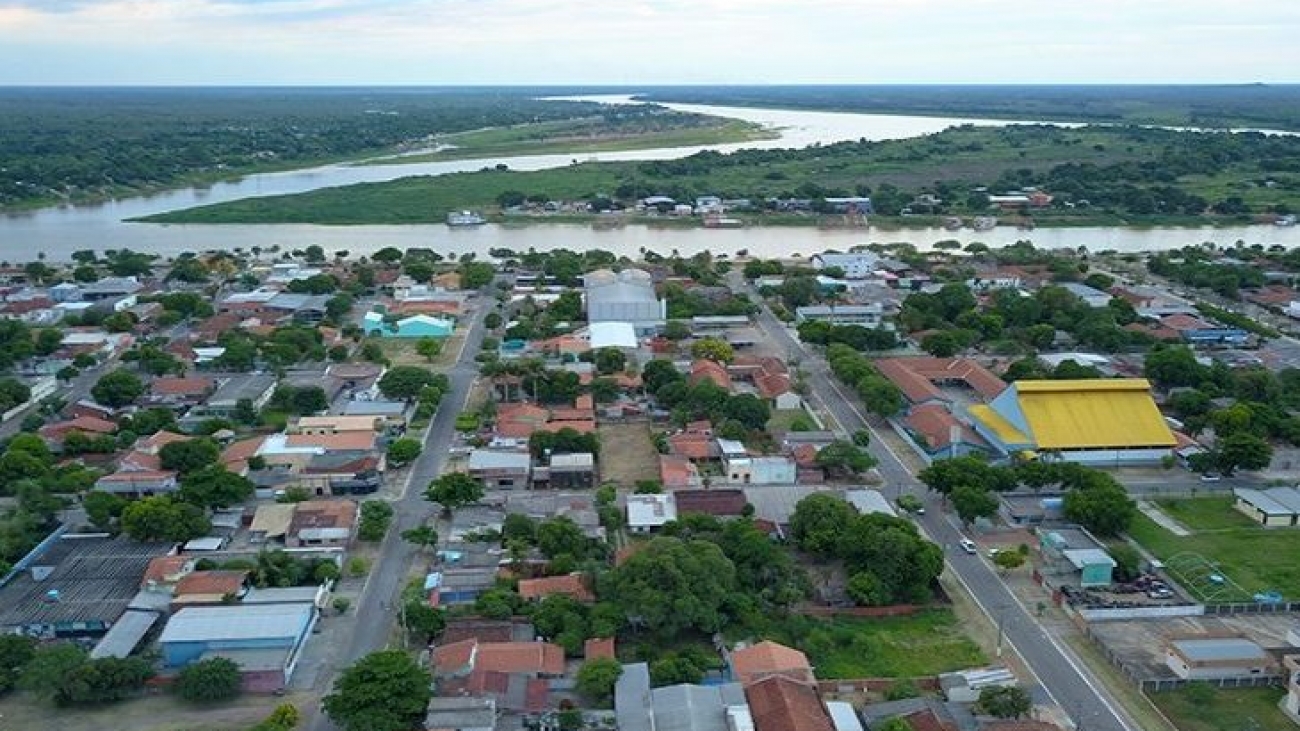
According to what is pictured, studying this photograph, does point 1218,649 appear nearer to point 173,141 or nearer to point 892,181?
point 892,181

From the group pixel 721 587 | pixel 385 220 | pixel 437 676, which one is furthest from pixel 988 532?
pixel 385 220

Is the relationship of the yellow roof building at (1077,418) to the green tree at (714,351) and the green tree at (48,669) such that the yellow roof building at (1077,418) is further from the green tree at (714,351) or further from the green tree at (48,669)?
the green tree at (48,669)

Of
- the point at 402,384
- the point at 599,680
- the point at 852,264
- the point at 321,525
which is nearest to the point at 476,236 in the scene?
the point at 852,264

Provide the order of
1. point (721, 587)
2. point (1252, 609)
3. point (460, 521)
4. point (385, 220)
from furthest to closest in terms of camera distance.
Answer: point (385, 220)
point (460, 521)
point (1252, 609)
point (721, 587)

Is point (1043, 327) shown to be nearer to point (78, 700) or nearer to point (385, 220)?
point (78, 700)

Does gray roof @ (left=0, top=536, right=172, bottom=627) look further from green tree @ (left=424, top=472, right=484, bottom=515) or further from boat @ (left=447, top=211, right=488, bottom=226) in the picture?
boat @ (left=447, top=211, right=488, bottom=226)

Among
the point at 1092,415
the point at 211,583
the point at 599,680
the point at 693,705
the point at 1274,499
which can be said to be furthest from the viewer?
the point at 1092,415

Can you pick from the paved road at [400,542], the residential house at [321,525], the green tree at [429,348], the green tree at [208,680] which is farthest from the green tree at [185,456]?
the green tree at [429,348]
